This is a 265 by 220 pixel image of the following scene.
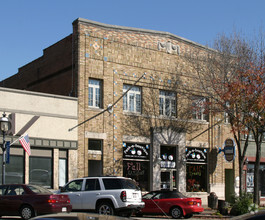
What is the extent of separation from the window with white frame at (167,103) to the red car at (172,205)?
30.8ft

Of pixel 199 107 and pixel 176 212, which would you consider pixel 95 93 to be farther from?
pixel 176 212

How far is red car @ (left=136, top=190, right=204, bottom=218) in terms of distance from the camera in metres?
21.9

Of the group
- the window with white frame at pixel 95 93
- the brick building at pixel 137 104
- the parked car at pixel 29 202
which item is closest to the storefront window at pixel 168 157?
the brick building at pixel 137 104

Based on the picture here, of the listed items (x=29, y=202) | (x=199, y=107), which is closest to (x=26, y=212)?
(x=29, y=202)

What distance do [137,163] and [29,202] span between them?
1259 centimetres

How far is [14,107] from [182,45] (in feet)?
42.5

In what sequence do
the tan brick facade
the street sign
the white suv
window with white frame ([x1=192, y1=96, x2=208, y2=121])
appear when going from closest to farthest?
the white suv → the tan brick facade → window with white frame ([x1=192, y1=96, x2=208, y2=121]) → the street sign

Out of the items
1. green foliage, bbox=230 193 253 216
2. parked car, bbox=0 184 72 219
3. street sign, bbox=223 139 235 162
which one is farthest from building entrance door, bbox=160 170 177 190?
parked car, bbox=0 184 72 219

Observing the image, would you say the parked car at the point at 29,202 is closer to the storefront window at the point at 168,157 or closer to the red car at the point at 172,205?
the red car at the point at 172,205

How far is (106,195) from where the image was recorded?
62.1 feet

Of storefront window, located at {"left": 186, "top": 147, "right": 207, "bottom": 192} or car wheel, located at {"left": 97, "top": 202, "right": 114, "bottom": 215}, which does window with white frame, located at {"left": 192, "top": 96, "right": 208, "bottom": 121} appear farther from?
car wheel, located at {"left": 97, "top": 202, "right": 114, "bottom": 215}

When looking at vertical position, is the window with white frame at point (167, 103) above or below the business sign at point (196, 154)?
above

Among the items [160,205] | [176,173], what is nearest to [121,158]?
[176,173]

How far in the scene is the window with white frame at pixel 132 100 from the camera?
2944 cm
